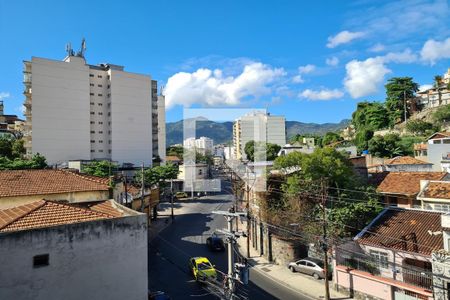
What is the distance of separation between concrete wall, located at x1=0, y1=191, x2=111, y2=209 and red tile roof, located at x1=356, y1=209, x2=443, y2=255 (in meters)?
13.7

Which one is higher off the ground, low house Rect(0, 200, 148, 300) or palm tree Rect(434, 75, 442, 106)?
palm tree Rect(434, 75, 442, 106)

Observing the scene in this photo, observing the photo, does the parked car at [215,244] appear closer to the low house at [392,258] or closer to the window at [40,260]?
the low house at [392,258]

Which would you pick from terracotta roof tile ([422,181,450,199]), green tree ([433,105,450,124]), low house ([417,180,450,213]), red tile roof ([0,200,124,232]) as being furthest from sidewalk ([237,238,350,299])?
green tree ([433,105,450,124])

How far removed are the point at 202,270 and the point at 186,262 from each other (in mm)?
3724

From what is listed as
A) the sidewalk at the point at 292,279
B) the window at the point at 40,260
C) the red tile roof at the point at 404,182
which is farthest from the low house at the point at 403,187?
the window at the point at 40,260

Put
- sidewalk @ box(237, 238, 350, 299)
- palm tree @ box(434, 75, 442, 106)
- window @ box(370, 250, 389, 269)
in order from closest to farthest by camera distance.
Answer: window @ box(370, 250, 389, 269) < sidewalk @ box(237, 238, 350, 299) < palm tree @ box(434, 75, 442, 106)

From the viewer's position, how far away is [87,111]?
182 feet

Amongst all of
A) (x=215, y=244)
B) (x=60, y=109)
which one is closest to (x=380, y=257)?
(x=215, y=244)

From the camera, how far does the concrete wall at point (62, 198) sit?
14.3 meters

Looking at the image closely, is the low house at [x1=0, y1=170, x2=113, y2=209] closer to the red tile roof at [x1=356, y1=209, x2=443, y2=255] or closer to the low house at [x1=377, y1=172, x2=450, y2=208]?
the red tile roof at [x1=356, y1=209, x2=443, y2=255]

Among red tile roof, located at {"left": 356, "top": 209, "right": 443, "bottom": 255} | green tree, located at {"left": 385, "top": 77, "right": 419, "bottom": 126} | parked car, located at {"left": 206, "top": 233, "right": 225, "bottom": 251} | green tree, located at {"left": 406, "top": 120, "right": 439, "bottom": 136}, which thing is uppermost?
green tree, located at {"left": 385, "top": 77, "right": 419, "bottom": 126}

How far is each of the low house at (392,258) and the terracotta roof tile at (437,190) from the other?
5.80ft

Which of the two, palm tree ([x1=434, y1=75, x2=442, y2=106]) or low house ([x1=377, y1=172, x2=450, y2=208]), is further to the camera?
palm tree ([x1=434, y1=75, x2=442, y2=106])

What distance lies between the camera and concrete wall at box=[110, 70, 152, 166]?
58438 millimetres
